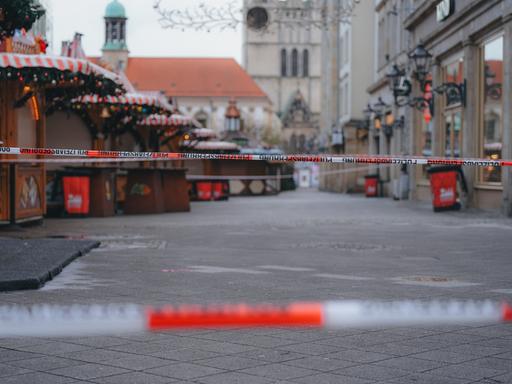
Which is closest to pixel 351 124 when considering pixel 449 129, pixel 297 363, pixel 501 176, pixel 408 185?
pixel 408 185

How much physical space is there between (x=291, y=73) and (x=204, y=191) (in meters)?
113

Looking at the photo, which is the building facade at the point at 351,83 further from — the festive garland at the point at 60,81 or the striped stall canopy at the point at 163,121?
the festive garland at the point at 60,81

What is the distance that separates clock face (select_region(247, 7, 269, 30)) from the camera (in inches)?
888

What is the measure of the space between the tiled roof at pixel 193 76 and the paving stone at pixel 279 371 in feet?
379

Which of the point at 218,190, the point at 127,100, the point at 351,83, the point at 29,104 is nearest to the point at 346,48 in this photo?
the point at 351,83

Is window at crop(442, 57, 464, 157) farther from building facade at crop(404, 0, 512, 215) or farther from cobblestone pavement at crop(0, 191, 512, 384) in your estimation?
cobblestone pavement at crop(0, 191, 512, 384)

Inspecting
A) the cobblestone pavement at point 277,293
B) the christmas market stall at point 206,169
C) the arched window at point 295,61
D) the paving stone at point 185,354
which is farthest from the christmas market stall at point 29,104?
the arched window at point 295,61

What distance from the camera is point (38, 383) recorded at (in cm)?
497

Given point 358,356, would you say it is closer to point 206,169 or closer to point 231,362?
point 231,362

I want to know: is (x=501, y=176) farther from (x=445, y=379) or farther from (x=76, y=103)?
(x=445, y=379)

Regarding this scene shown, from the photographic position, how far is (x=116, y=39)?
122188mm

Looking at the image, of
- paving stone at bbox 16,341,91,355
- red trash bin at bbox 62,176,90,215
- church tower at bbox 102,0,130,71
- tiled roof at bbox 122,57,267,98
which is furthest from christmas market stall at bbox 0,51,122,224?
church tower at bbox 102,0,130,71

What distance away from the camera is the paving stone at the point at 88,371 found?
5.15 m

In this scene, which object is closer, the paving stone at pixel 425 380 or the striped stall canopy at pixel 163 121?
the paving stone at pixel 425 380
